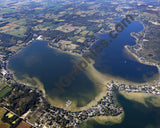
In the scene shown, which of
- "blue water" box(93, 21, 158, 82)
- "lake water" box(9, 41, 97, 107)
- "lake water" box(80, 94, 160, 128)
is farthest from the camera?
"blue water" box(93, 21, 158, 82)

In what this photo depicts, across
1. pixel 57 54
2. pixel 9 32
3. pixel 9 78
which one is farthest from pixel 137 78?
pixel 9 32

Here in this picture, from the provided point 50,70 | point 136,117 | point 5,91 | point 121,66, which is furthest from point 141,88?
point 5,91

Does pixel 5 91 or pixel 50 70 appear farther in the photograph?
pixel 50 70

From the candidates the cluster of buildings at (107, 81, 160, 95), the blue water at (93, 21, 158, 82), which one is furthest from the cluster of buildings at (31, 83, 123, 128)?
the blue water at (93, 21, 158, 82)

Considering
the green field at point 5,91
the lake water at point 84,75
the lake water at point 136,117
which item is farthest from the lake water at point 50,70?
the lake water at point 136,117

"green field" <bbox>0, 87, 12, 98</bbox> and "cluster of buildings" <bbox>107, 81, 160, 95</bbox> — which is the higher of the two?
"green field" <bbox>0, 87, 12, 98</bbox>

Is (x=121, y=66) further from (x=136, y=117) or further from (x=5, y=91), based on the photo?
(x=5, y=91)

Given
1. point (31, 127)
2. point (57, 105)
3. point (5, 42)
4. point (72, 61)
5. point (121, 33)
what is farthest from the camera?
point (121, 33)

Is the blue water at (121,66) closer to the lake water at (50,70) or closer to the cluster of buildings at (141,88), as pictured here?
the cluster of buildings at (141,88)

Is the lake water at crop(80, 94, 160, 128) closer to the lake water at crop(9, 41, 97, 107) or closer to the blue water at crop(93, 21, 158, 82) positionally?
Result: the lake water at crop(9, 41, 97, 107)

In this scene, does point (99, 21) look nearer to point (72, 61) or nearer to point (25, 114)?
point (72, 61)

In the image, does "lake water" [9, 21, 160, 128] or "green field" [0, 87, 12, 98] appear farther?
"green field" [0, 87, 12, 98]
